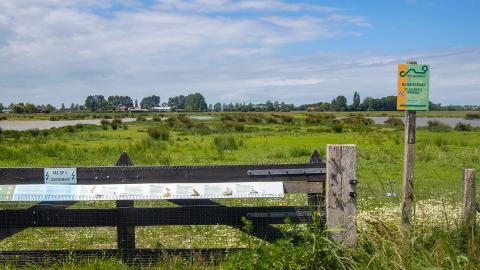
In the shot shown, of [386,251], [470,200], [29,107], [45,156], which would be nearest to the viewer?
[386,251]

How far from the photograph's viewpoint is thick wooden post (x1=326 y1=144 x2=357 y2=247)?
576 cm

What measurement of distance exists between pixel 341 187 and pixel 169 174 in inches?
77.2

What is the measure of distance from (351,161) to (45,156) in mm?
23431

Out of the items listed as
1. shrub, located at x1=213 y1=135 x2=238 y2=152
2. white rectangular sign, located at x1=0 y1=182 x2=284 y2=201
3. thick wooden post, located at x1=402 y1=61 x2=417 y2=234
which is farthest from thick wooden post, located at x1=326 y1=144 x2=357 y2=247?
shrub, located at x1=213 y1=135 x2=238 y2=152

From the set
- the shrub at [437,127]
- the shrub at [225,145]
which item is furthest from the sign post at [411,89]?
the shrub at [437,127]

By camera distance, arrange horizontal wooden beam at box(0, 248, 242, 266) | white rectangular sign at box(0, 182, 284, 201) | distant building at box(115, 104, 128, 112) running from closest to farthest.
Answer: white rectangular sign at box(0, 182, 284, 201) → horizontal wooden beam at box(0, 248, 242, 266) → distant building at box(115, 104, 128, 112)

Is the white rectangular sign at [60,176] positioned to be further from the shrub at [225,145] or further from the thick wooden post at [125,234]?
the shrub at [225,145]

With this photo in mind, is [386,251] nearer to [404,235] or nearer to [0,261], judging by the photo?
[404,235]

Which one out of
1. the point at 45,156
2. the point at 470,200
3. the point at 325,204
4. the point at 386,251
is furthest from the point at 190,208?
the point at 45,156

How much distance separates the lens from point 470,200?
6.64 metres

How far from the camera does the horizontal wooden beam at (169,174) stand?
6055 millimetres

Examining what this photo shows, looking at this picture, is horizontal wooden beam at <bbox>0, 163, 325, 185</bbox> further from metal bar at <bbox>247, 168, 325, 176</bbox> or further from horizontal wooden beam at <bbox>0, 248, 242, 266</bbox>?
horizontal wooden beam at <bbox>0, 248, 242, 266</bbox>

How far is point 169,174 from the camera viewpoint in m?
6.07

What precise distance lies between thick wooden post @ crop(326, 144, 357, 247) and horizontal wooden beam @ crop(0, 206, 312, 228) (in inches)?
14.9
